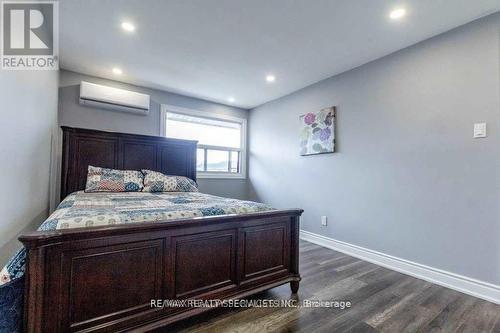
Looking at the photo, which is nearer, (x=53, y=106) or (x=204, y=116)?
(x=53, y=106)

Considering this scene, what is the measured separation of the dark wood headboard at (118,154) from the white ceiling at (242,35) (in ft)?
3.04

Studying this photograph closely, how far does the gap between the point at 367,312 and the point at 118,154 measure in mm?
3498

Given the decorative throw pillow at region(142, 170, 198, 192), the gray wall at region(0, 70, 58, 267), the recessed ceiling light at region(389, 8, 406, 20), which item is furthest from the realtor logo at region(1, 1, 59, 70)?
the recessed ceiling light at region(389, 8, 406, 20)

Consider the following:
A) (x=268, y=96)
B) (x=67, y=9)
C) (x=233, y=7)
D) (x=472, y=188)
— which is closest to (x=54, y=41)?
(x=67, y=9)

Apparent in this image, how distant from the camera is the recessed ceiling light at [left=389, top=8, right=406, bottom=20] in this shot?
2.05 metres

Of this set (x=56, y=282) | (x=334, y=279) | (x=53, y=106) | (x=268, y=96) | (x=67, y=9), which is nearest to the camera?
(x=56, y=282)

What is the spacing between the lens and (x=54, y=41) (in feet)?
8.68

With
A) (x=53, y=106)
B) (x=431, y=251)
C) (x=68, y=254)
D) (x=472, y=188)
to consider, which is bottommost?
(x=431, y=251)

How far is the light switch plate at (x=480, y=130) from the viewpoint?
2099mm

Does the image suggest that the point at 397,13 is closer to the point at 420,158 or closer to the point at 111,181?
the point at 420,158

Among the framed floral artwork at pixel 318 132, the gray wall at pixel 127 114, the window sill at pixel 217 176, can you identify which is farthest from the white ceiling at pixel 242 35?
the window sill at pixel 217 176

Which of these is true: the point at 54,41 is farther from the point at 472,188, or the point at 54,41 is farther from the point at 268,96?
the point at 472,188

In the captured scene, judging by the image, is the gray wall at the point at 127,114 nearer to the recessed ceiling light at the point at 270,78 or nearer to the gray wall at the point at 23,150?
the gray wall at the point at 23,150

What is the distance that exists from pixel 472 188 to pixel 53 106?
4.58 metres
